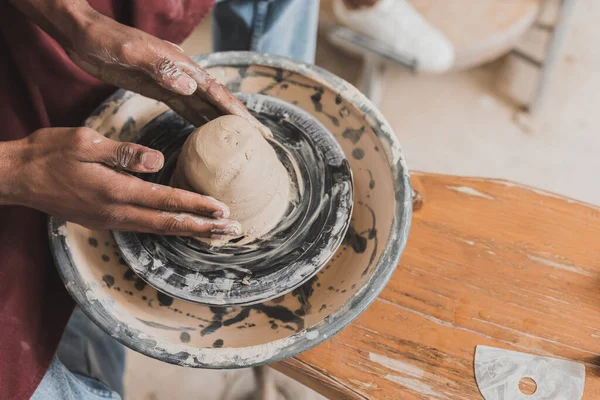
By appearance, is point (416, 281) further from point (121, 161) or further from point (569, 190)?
point (569, 190)

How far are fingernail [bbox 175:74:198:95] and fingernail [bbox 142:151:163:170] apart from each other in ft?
0.47

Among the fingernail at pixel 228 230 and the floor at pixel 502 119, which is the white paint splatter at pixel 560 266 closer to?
the fingernail at pixel 228 230

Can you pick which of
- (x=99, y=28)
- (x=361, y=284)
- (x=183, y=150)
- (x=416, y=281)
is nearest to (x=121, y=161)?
(x=183, y=150)

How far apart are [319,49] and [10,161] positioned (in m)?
1.90

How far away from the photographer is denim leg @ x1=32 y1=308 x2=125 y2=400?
1.09 meters

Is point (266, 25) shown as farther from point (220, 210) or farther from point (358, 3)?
point (220, 210)

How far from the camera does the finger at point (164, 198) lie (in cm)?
90

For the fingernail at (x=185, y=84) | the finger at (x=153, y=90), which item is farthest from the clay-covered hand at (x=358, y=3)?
the fingernail at (x=185, y=84)

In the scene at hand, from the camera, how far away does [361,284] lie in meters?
0.97

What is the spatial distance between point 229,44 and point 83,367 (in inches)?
38.1

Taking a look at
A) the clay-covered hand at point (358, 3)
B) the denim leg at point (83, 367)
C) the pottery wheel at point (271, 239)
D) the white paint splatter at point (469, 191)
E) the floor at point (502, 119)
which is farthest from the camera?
the floor at point (502, 119)

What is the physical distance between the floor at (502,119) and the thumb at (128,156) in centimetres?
160

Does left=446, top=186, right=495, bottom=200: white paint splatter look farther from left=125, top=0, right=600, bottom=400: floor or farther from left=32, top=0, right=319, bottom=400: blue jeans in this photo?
left=125, top=0, right=600, bottom=400: floor

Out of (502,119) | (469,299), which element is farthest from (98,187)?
(502,119)
